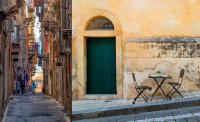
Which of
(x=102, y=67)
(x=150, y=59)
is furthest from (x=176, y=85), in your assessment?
(x=102, y=67)

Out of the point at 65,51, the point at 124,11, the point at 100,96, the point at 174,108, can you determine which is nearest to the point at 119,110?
the point at 174,108

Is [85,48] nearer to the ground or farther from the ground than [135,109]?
farther from the ground

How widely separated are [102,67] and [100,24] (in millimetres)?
1608

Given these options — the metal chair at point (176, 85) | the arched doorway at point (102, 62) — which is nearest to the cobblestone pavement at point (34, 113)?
the arched doorway at point (102, 62)

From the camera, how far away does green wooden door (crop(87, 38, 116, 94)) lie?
11430mm

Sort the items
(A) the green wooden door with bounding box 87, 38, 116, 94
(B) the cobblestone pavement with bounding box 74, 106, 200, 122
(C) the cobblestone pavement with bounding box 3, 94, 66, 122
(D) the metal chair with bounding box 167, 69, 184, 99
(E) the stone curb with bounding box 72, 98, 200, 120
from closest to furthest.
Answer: (B) the cobblestone pavement with bounding box 74, 106, 200, 122 → (E) the stone curb with bounding box 72, 98, 200, 120 → (D) the metal chair with bounding box 167, 69, 184, 99 → (C) the cobblestone pavement with bounding box 3, 94, 66, 122 → (A) the green wooden door with bounding box 87, 38, 116, 94

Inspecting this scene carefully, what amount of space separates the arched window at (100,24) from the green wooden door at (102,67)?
45 centimetres

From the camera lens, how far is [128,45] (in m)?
11.2

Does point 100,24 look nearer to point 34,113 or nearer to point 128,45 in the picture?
point 128,45

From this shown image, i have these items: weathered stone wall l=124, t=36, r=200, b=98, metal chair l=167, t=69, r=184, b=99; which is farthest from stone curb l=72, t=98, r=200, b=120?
weathered stone wall l=124, t=36, r=200, b=98

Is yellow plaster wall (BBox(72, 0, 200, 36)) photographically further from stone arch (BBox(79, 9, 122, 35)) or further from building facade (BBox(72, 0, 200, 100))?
stone arch (BBox(79, 9, 122, 35))

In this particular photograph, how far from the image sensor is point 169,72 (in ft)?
37.1

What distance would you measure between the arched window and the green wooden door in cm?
45

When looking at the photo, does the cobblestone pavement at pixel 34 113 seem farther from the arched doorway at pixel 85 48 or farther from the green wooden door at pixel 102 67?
the green wooden door at pixel 102 67
